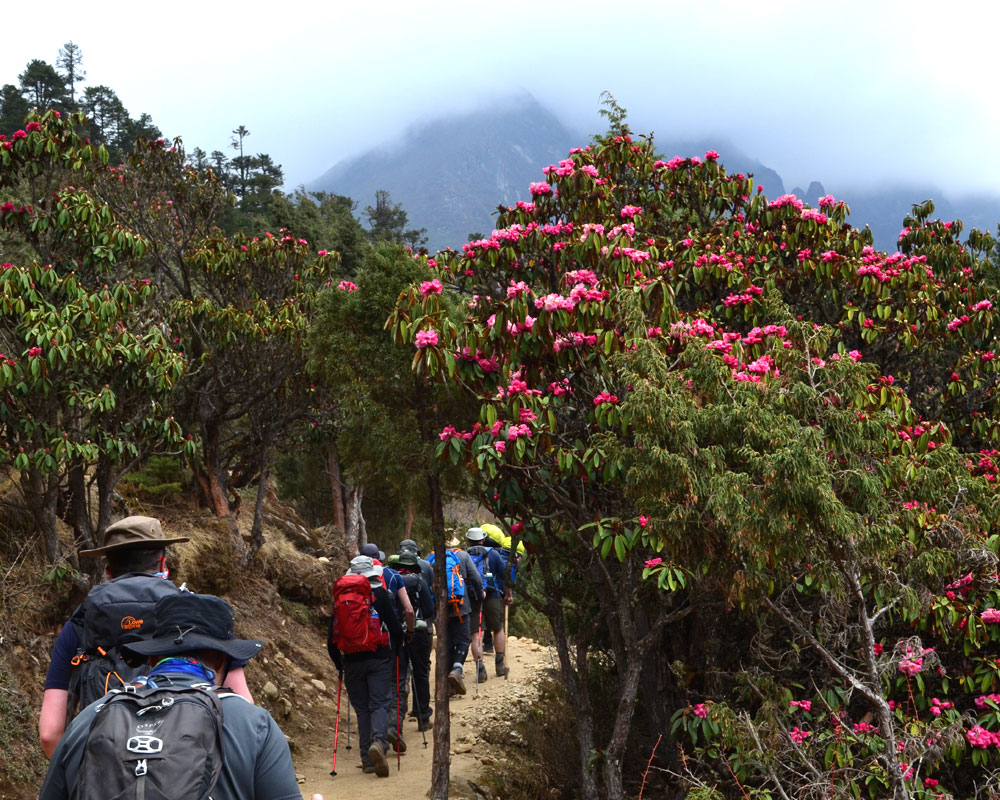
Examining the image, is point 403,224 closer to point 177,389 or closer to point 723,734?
point 177,389

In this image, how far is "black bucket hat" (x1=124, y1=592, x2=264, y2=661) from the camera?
9.23 ft

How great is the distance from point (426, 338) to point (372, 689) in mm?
4369

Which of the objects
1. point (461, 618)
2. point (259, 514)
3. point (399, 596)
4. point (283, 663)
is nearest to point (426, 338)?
point (399, 596)

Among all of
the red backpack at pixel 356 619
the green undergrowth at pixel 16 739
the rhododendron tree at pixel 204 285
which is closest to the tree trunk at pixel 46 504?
the rhododendron tree at pixel 204 285

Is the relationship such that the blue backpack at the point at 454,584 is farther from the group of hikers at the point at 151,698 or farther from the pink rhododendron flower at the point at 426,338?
the pink rhododendron flower at the point at 426,338

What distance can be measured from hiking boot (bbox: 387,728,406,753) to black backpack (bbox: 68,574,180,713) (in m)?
5.88

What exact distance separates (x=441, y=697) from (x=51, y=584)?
433 cm

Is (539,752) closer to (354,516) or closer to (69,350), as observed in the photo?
(69,350)

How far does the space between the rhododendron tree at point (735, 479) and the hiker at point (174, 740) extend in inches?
135

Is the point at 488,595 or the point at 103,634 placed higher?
the point at 103,634

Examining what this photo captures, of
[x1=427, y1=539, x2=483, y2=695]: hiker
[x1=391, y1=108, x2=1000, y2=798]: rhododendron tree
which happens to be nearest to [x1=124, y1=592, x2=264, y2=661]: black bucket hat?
[x1=391, y1=108, x2=1000, y2=798]: rhododendron tree

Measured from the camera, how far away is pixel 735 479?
5527 mm

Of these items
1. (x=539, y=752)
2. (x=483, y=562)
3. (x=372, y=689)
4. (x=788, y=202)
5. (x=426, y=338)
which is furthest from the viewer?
(x=483, y=562)

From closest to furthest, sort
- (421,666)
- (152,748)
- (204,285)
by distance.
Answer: (152,748), (421,666), (204,285)
